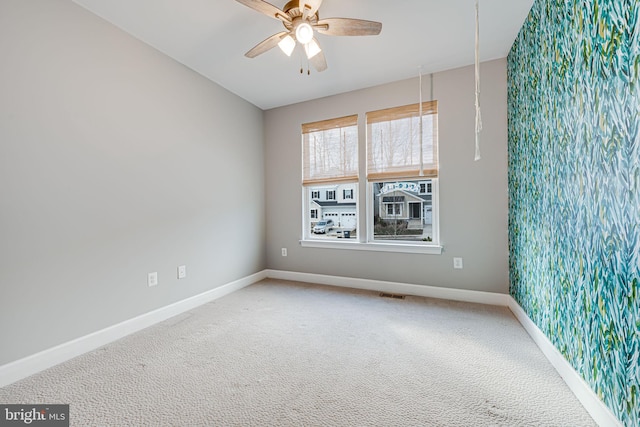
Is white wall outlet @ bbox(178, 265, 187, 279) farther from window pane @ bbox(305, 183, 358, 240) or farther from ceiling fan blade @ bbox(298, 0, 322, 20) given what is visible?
ceiling fan blade @ bbox(298, 0, 322, 20)

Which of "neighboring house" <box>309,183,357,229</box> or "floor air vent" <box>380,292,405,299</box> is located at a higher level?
"neighboring house" <box>309,183,357,229</box>

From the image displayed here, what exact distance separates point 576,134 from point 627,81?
0.43 metres

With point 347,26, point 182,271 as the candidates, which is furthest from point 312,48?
point 182,271

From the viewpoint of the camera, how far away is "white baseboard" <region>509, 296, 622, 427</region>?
3.90 ft

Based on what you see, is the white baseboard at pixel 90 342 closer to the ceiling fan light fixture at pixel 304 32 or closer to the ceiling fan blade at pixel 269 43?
the ceiling fan blade at pixel 269 43

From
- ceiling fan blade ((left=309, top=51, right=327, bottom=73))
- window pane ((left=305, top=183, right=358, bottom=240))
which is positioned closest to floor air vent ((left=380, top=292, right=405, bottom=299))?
window pane ((left=305, top=183, right=358, bottom=240))

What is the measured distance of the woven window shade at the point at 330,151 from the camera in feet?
11.2

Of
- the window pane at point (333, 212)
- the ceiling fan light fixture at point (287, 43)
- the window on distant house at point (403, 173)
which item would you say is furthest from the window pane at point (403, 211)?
the ceiling fan light fixture at point (287, 43)

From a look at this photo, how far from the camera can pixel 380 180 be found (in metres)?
3.24

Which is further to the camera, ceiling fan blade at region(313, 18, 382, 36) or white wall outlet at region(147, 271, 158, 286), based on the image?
white wall outlet at region(147, 271, 158, 286)

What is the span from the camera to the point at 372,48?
246 centimetres

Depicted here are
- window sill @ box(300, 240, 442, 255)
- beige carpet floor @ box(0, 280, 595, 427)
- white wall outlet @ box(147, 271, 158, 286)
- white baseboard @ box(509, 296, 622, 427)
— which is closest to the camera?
white baseboard @ box(509, 296, 622, 427)

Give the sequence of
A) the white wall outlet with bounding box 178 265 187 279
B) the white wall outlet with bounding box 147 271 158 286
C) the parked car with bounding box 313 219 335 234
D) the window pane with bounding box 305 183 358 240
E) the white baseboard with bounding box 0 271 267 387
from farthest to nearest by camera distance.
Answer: the parked car with bounding box 313 219 335 234, the window pane with bounding box 305 183 358 240, the white wall outlet with bounding box 178 265 187 279, the white wall outlet with bounding box 147 271 158 286, the white baseboard with bounding box 0 271 267 387

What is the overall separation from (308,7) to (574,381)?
2833 mm
